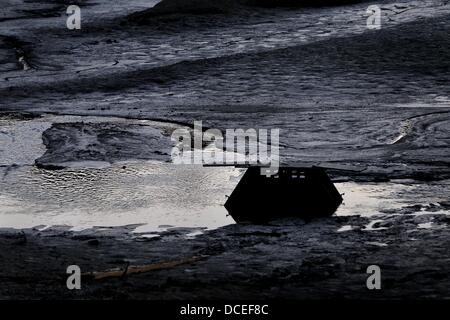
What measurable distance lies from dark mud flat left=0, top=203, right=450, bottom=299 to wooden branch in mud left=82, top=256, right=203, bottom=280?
3 centimetres

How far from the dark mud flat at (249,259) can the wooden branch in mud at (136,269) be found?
28 mm

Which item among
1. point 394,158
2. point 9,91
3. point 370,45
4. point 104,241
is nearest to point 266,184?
point 104,241

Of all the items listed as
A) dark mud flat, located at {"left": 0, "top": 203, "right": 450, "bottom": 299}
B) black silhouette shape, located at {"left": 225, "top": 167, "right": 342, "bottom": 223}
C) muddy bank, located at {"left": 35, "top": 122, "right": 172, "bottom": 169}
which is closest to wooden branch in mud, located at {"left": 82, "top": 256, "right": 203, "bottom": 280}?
dark mud flat, located at {"left": 0, "top": 203, "right": 450, "bottom": 299}

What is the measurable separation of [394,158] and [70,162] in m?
2.83

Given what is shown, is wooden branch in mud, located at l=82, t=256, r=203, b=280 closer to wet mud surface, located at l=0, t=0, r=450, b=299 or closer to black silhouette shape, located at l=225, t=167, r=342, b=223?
wet mud surface, located at l=0, t=0, r=450, b=299

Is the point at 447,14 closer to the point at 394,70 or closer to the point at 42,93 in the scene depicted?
the point at 394,70

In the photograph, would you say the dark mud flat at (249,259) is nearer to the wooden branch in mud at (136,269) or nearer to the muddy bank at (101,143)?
the wooden branch in mud at (136,269)

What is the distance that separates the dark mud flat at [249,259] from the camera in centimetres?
593

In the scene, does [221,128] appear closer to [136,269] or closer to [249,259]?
[249,259]

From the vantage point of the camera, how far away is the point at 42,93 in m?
12.9

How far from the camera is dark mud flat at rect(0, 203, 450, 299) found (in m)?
5.93

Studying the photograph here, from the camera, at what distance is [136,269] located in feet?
21.0

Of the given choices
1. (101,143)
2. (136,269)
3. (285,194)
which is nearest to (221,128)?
(101,143)

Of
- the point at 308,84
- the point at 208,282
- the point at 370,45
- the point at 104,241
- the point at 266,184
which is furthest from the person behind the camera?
the point at 370,45
